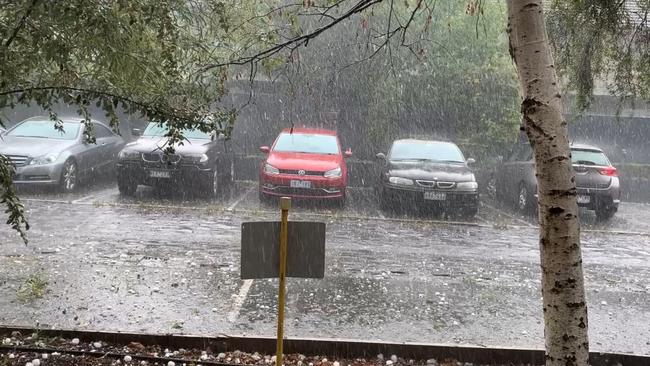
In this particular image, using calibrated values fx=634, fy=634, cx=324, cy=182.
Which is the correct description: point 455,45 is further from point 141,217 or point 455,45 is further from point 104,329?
point 104,329

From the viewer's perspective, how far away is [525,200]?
14.6 metres

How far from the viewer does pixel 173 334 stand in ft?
16.8

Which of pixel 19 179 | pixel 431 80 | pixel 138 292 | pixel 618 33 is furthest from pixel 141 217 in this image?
pixel 431 80

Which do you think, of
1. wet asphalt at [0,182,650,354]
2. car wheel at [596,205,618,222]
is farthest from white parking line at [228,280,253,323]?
A: car wheel at [596,205,618,222]

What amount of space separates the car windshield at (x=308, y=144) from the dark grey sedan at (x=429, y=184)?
131cm

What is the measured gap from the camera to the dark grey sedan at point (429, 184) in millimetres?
12422

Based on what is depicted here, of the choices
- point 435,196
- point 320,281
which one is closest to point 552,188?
point 320,281

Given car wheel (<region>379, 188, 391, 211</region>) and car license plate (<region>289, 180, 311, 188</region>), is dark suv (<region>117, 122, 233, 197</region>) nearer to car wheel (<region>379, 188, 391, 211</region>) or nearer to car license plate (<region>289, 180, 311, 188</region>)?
car license plate (<region>289, 180, 311, 188</region>)

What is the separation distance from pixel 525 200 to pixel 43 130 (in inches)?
433

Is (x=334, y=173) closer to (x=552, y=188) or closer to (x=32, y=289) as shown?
(x=32, y=289)

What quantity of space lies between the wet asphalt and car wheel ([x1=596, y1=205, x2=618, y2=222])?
1.75 metres

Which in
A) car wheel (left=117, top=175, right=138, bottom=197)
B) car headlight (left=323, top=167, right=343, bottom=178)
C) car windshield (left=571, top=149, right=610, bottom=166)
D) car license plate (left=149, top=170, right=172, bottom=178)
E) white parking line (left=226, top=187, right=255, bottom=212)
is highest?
car windshield (left=571, top=149, right=610, bottom=166)

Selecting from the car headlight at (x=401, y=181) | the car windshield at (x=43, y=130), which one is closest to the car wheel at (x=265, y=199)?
the car headlight at (x=401, y=181)

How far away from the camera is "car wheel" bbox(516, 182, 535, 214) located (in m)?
14.4
